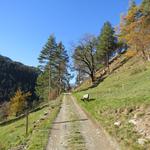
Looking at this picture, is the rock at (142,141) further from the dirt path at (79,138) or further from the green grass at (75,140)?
the green grass at (75,140)

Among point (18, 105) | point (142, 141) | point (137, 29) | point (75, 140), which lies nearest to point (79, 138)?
point (75, 140)

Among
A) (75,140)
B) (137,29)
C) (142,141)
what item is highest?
(137,29)

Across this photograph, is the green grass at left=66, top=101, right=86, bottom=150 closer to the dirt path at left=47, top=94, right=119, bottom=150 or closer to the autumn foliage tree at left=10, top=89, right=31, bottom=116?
the dirt path at left=47, top=94, right=119, bottom=150

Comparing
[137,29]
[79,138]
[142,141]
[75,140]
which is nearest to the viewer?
[142,141]

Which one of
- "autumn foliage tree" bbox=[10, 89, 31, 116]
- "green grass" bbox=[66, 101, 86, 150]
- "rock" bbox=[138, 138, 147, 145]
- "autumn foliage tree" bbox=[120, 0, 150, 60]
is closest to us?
"rock" bbox=[138, 138, 147, 145]

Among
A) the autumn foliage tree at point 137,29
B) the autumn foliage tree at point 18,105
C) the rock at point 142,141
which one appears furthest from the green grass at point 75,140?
the autumn foliage tree at point 18,105

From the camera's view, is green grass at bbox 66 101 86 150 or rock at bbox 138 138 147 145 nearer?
rock at bbox 138 138 147 145

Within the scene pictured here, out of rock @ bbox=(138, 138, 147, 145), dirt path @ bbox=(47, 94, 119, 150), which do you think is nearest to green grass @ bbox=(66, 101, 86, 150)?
dirt path @ bbox=(47, 94, 119, 150)

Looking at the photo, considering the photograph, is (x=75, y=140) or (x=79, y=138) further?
(x=79, y=138)

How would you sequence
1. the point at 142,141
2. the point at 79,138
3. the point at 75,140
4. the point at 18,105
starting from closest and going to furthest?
1. the point at 142,141
2. the point at 75,140
3. the point at 79,138
4. the point at 18,105

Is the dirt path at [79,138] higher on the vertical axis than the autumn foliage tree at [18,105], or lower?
lower

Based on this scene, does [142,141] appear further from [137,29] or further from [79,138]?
[137,29]

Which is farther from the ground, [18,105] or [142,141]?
[18,105]

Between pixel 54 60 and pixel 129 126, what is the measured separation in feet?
198
